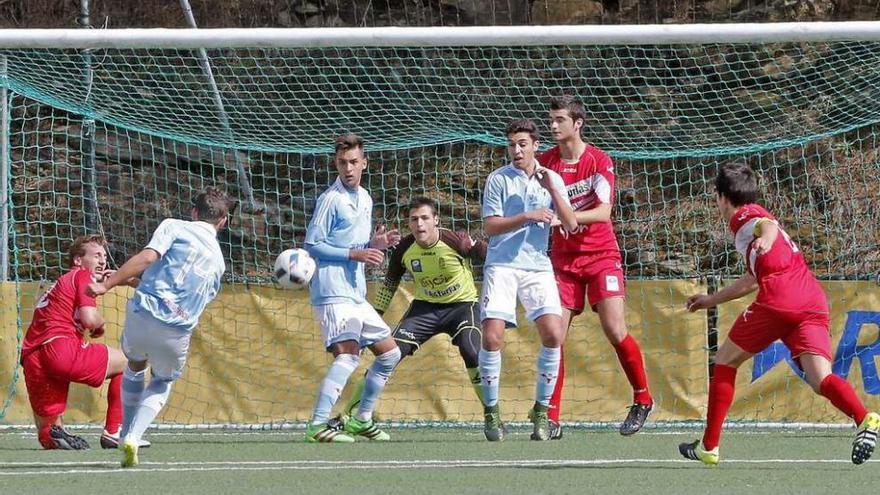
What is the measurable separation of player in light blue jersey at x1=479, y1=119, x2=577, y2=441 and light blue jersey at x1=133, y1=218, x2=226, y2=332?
71.3 inches

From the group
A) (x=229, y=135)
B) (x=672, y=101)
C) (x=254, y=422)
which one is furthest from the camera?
(x=672, y=101)

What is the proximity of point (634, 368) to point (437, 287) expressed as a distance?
4.50ft

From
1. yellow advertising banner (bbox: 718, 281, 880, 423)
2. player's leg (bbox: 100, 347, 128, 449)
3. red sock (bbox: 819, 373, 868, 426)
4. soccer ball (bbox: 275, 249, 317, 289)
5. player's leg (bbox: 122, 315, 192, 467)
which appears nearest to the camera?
red sock (bbox: 819, 373, 868, 426)

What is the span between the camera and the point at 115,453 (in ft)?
24.5

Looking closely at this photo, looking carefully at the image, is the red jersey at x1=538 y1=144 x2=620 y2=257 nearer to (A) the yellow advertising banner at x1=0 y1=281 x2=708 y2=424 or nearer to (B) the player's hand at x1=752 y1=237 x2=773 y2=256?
(A) the yellow advertising banner at x1=0 y1=281 x2=708 y2=424

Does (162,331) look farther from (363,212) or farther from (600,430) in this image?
A: (600,430)

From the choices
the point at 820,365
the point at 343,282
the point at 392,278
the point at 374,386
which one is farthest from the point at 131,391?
the point at 820,365

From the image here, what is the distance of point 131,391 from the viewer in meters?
7.26

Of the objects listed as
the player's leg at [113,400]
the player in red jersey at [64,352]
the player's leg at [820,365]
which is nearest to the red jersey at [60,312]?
the player in red jersey at [64,352]

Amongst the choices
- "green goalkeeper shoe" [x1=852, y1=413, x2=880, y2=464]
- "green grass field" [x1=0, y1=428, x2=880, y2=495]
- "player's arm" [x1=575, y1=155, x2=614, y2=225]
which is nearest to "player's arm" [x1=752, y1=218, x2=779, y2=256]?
"green goalkeeper shoe" [x1=852, y1=413, x2=880, y2=464]

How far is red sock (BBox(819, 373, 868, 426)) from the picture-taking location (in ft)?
20.0

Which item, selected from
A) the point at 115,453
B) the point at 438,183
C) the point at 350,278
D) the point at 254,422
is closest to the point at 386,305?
the point at 350,278

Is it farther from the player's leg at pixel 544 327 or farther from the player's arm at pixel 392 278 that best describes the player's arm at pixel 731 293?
the player's arm at pixel 392 278

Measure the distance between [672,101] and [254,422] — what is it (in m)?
4.68
